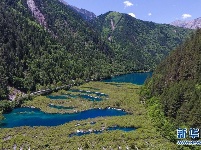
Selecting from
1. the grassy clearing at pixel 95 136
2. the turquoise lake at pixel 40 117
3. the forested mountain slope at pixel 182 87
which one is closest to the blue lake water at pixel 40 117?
the turquoise lake at pixel 40 117

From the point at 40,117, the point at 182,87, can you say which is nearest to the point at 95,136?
the point at 182,87

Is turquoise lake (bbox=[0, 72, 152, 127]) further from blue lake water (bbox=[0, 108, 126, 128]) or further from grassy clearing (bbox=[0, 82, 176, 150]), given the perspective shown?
grassy clearing (bbox=[0, 82, 176, 150])

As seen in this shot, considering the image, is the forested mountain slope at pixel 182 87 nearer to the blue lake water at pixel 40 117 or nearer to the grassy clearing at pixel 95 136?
the grassy clearing at pixel 95 136

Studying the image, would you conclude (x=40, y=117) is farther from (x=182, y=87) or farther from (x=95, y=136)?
(x=182, y=87)

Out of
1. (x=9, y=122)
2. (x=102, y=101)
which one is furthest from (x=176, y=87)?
(x=9, y=122)

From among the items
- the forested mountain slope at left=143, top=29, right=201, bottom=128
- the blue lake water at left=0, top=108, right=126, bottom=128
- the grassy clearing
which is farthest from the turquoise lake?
the forested mountain slope at left=143, top=29, right=201, bottom=128

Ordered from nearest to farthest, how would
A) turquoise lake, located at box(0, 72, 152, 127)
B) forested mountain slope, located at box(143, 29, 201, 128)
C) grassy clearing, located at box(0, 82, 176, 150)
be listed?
grassy clearing, located at box(0, 82, 176, 150), forested mountain slope, located at box(143, 29, 201, 128), turquoise lake, located at box(0, 72, 152, 127)
